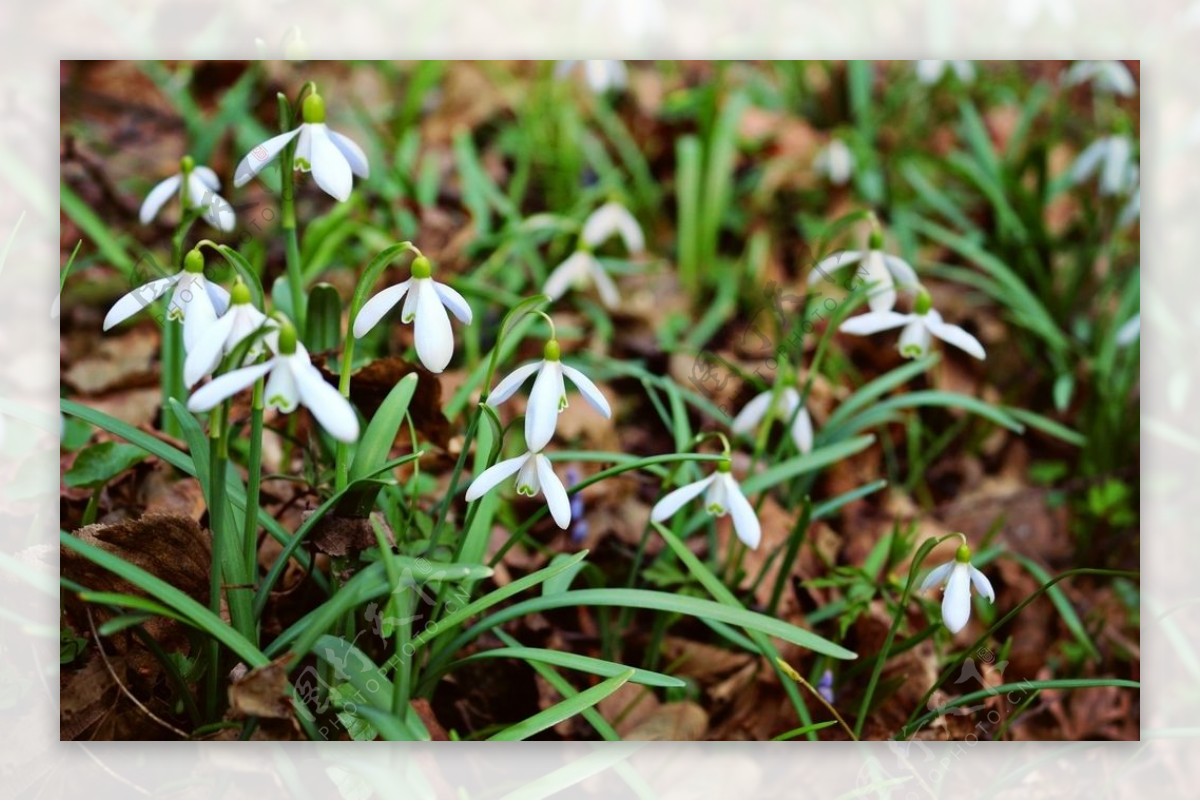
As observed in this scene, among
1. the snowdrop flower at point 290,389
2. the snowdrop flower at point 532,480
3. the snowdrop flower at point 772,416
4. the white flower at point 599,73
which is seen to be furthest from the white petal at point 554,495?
the white flower at point 599,73

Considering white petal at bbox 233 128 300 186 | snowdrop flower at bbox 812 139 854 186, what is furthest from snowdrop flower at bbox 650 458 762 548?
snowdrop flower at bbox 812 139 854 186

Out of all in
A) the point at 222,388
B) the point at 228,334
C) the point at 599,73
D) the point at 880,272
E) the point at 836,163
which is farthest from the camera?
the point at 836,163

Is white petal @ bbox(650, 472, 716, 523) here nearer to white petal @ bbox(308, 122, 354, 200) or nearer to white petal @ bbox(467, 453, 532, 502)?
white petal @ bbox(467, 453, 532, 502)

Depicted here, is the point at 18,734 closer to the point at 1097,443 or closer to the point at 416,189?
the point at 416,189

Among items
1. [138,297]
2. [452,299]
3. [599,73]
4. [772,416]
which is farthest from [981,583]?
[599,73]

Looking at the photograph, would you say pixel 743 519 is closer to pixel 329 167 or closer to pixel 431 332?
pixel 431 332
